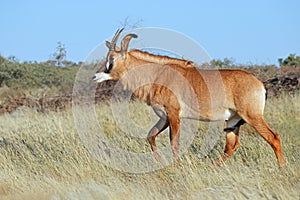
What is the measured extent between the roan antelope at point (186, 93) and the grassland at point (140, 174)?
453 millimetres

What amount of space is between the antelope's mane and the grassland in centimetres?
164

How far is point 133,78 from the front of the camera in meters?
10.9

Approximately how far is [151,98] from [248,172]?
3.28 m

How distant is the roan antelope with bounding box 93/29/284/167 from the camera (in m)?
9.77

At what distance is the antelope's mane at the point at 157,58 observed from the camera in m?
10.7

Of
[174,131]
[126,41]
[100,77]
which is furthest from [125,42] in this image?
[174,131]

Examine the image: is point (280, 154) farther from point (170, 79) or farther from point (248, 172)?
point (170, 79)

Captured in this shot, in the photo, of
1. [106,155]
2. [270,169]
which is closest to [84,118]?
[106,155]

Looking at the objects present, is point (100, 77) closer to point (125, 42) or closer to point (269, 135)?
point (125, 42)

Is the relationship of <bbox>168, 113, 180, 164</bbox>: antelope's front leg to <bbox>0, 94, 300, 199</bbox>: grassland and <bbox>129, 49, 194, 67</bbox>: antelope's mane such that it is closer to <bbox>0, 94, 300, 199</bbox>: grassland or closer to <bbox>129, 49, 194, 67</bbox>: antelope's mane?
<bbox>0, 94, 300, 199</bbox>: grassland

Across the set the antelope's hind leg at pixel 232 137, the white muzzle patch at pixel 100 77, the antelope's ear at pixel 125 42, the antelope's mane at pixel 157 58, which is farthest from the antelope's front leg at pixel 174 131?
the antelope's ear at pixel 125 42

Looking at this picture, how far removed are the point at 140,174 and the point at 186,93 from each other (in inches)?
99.8

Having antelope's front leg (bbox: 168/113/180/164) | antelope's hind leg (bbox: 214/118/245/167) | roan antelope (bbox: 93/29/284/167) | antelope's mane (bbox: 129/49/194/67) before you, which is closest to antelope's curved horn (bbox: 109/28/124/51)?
roan antelope (bbox: 93/29/284/167)

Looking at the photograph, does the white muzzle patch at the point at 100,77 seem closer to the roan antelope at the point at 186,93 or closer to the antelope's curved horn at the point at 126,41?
the roan antelope at the point at 186,93
